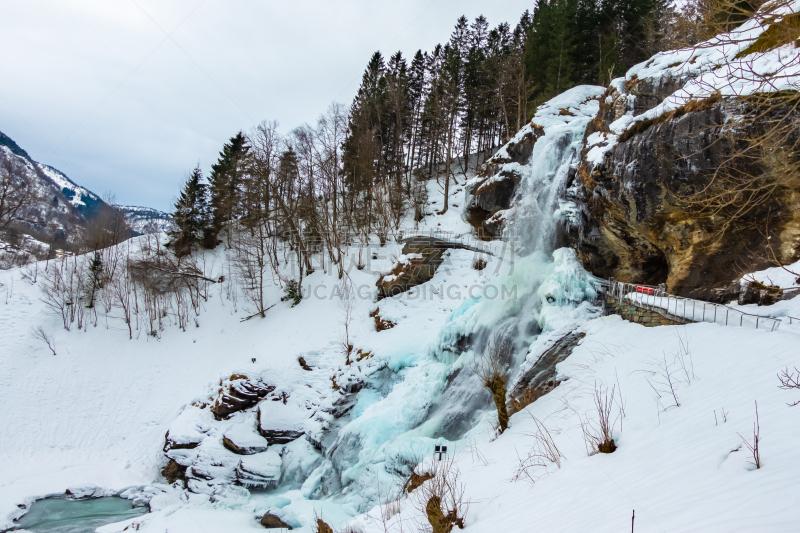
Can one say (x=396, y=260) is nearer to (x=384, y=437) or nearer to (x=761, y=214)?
(x=384, y=437)

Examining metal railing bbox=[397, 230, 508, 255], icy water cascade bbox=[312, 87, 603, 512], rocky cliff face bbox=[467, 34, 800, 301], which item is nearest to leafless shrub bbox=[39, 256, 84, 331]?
icy water cascade bbox=[312, 87, 603, 512]

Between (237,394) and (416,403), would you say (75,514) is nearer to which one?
(237,394)

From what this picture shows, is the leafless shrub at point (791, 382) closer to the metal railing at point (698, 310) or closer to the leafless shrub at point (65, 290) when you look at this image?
the metal railing at point (698, 310)

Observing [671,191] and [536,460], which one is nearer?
[536,460]

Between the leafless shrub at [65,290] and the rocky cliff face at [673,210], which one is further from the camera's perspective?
the leafless shrub at [65,290]

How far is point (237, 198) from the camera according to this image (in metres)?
28.6

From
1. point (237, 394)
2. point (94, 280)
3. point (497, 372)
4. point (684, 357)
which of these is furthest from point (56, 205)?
point (684, 357)

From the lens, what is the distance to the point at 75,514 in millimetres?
11961

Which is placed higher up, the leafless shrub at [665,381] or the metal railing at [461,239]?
the metal railing at [461,239]

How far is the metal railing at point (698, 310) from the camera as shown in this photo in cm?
703

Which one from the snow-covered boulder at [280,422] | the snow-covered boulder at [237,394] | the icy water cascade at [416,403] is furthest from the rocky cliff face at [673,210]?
the snow-covered boulder at [237,394]

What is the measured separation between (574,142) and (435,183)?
59.7ft

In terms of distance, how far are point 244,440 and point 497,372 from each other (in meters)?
10.9

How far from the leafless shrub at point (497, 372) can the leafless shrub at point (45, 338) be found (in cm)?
2332
